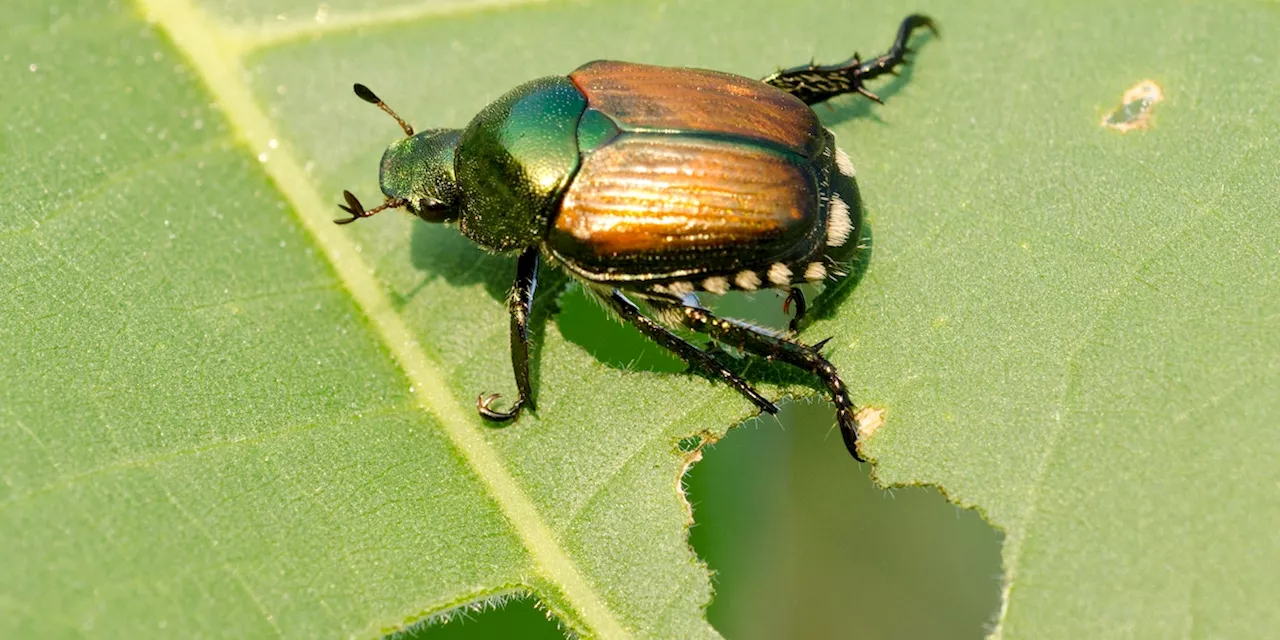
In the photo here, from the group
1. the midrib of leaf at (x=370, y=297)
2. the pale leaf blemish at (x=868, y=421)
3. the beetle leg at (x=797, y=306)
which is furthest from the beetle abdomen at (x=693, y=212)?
the midrib of leaf at (x=370, y=297)

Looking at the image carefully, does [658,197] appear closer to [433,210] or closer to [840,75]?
[433,210]

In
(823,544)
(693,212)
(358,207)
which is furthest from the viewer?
(823,544)

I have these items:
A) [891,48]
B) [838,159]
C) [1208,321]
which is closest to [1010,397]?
[1208,321]

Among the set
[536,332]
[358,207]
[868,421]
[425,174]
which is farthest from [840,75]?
[358,207]

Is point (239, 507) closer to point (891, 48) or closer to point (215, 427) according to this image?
point (215, 427)

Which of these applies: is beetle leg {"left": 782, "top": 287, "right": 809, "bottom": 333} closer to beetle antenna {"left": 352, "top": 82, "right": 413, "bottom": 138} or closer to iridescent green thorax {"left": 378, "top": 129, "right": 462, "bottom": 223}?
iridescent green thorax {"left": 378, "top": 129, "right": 462, "bottom": 223}

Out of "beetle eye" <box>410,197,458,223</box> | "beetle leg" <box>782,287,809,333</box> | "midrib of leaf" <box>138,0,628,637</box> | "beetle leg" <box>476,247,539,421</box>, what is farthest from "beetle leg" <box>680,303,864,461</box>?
"beetle eye" <box>410,197,458,223</box>

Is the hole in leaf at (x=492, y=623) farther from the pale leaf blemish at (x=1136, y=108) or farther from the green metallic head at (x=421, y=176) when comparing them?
the pale leaf blemish at (x=1136, y=108)
